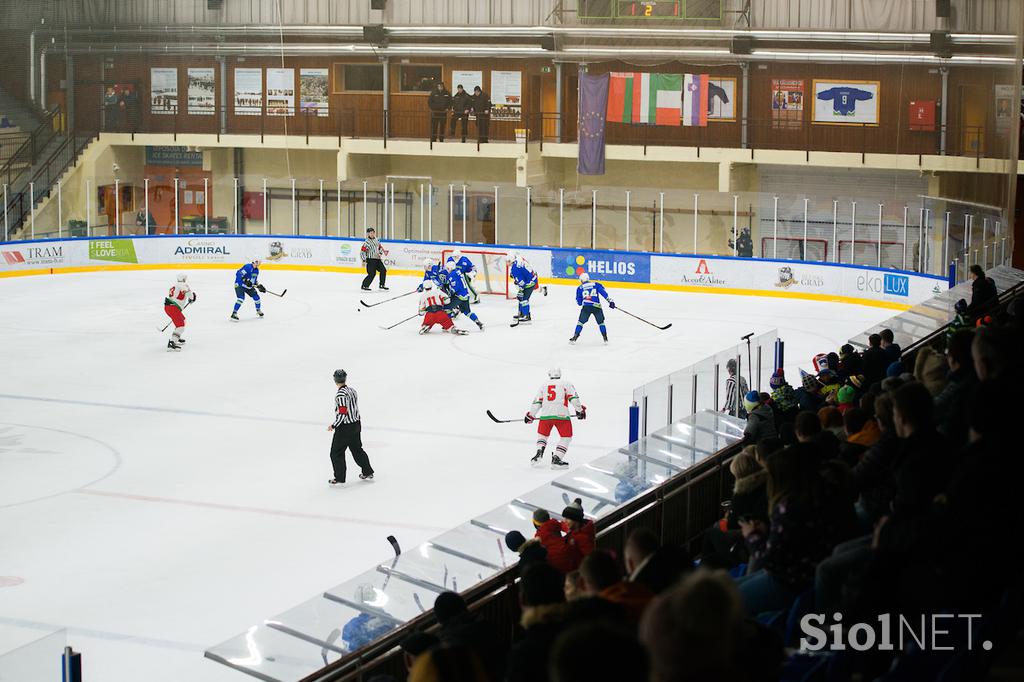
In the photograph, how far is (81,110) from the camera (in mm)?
34469

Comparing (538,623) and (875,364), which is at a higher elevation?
(538,623)

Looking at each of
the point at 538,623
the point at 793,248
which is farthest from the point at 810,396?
the point at 793,248

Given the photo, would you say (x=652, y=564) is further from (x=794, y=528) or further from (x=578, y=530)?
(x=578, y=530)

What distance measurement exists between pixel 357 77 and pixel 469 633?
30432mm

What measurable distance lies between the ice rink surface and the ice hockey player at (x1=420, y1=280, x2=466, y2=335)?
30 cm

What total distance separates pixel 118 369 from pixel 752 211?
13.8 metres

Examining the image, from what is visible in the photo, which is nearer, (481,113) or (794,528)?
(794,528)

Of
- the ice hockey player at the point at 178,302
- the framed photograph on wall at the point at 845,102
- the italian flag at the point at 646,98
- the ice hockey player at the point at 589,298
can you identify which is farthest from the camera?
the italian flag at the point at 646,98

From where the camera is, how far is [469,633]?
461 cm

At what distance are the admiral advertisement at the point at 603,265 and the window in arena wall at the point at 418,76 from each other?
7.51 metres

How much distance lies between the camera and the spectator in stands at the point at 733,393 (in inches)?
479

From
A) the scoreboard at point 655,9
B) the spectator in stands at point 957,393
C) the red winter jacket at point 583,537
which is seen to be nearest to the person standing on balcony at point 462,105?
the scoreboard at point 655,9

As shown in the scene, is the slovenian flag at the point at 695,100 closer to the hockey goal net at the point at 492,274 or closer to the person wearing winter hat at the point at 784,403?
the hockey goal net at the point at 492,274

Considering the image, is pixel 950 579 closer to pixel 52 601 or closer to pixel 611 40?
pixel 52 601
